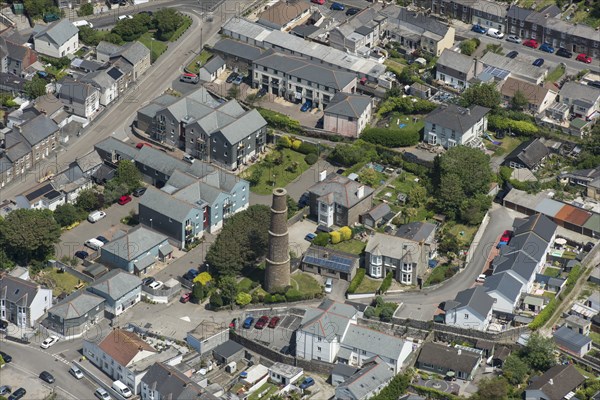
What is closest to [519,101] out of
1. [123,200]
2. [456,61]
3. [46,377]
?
[456,61]

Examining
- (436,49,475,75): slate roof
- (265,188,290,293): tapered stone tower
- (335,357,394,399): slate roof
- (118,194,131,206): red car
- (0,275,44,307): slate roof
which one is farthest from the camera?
(436,49,475,75): slate roof

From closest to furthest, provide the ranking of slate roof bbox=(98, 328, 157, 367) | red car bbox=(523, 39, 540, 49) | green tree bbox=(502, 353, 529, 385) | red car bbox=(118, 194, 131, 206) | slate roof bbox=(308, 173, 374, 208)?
green tree bbox=(502, 353, 529, 385) → slate roof bbox=(98, 328, 157, 367) → slate roof bbox=(308, 173, 374, 208) → red car bbox=(118, 194, 131, 206) → red car bbox=(523, 39, 540, 49)

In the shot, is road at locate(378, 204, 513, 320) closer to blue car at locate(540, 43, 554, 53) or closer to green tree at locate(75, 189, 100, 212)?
green tree at locate(75, 189, 100, 212)

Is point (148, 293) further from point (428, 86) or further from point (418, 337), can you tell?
point (428, 86)

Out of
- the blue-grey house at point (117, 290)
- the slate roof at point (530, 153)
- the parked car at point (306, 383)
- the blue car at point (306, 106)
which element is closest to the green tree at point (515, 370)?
the parked car at point (306, 383)

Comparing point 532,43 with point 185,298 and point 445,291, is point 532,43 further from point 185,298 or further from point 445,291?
point 185,298

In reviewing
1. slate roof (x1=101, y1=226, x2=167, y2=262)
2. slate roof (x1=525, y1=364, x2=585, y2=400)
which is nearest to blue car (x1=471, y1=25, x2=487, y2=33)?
slate roof (x1=101, y1=226, x2=167, y2=262)
